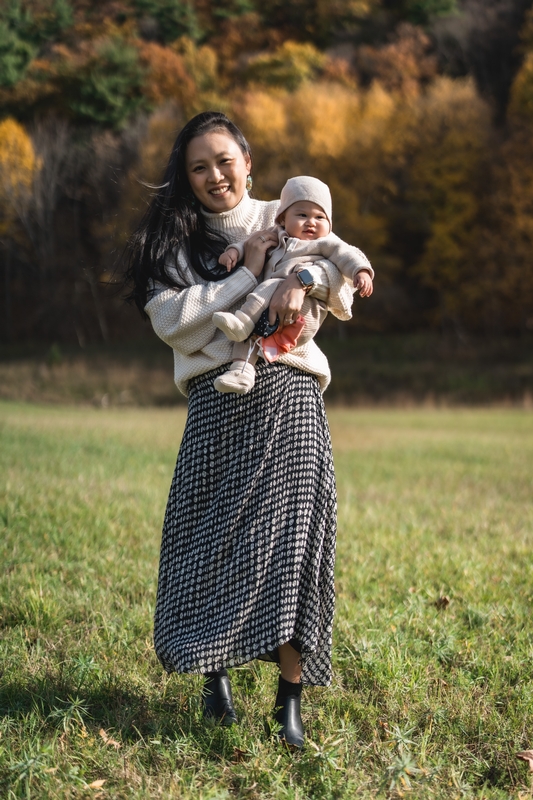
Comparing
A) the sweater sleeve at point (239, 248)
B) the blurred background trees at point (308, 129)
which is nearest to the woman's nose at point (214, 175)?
the sweater sleeve at point (239, 248)

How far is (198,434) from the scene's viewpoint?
2.95 m

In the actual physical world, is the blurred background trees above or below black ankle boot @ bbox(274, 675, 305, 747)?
above

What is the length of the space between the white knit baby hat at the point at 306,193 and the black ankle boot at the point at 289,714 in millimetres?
1644

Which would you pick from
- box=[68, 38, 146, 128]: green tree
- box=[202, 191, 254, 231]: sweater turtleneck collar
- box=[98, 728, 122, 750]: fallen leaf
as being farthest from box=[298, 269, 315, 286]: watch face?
box=[68, 38, 146, 128]: green tree

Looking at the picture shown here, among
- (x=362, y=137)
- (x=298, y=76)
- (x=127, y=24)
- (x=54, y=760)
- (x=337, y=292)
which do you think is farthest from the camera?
(x=127, y=24)

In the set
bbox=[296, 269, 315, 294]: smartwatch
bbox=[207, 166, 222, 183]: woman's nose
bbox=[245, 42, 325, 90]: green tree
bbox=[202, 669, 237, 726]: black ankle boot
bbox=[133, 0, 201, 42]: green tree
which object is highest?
bbox=[133, 0, 201, 42]: green tree

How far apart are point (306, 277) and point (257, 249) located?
0.26m

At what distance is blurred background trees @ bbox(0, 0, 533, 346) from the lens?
115 feet

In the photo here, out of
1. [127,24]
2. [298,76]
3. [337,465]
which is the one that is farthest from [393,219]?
[337,465]

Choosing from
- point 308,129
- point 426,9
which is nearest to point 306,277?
point 308,129

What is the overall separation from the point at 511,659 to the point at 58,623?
201 centimetres

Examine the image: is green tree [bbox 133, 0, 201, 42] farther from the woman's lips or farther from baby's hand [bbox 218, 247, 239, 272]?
baby's hand [bbox 218, 247, 239, 272]

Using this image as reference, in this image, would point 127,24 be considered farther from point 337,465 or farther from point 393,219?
point 337,465

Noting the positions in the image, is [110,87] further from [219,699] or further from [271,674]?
[219,699]
